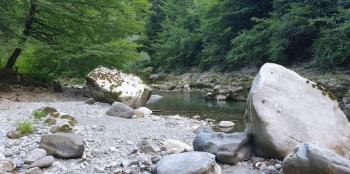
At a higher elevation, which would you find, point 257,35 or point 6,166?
point 257,35

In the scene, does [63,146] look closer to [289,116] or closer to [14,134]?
[14,134]

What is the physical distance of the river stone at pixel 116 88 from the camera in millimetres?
12969

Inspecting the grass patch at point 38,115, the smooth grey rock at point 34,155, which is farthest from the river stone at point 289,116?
the grass patch at point 38,115

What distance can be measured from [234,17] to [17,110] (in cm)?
2212

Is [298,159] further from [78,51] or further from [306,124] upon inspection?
[78,51]

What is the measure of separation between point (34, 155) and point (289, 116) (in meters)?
4.00

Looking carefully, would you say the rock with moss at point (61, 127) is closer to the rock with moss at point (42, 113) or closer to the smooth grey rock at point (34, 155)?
the rock with moss at point (42, 113)

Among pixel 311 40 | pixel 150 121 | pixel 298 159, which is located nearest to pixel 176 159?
pixel 298 159

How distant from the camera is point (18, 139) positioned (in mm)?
6855

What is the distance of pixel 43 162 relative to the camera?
5.74 m

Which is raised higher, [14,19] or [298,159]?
[14,19]

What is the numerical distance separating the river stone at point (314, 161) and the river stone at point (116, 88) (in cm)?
805

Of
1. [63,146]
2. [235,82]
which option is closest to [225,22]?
[235,82]

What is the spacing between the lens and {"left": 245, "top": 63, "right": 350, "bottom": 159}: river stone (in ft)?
21.4
